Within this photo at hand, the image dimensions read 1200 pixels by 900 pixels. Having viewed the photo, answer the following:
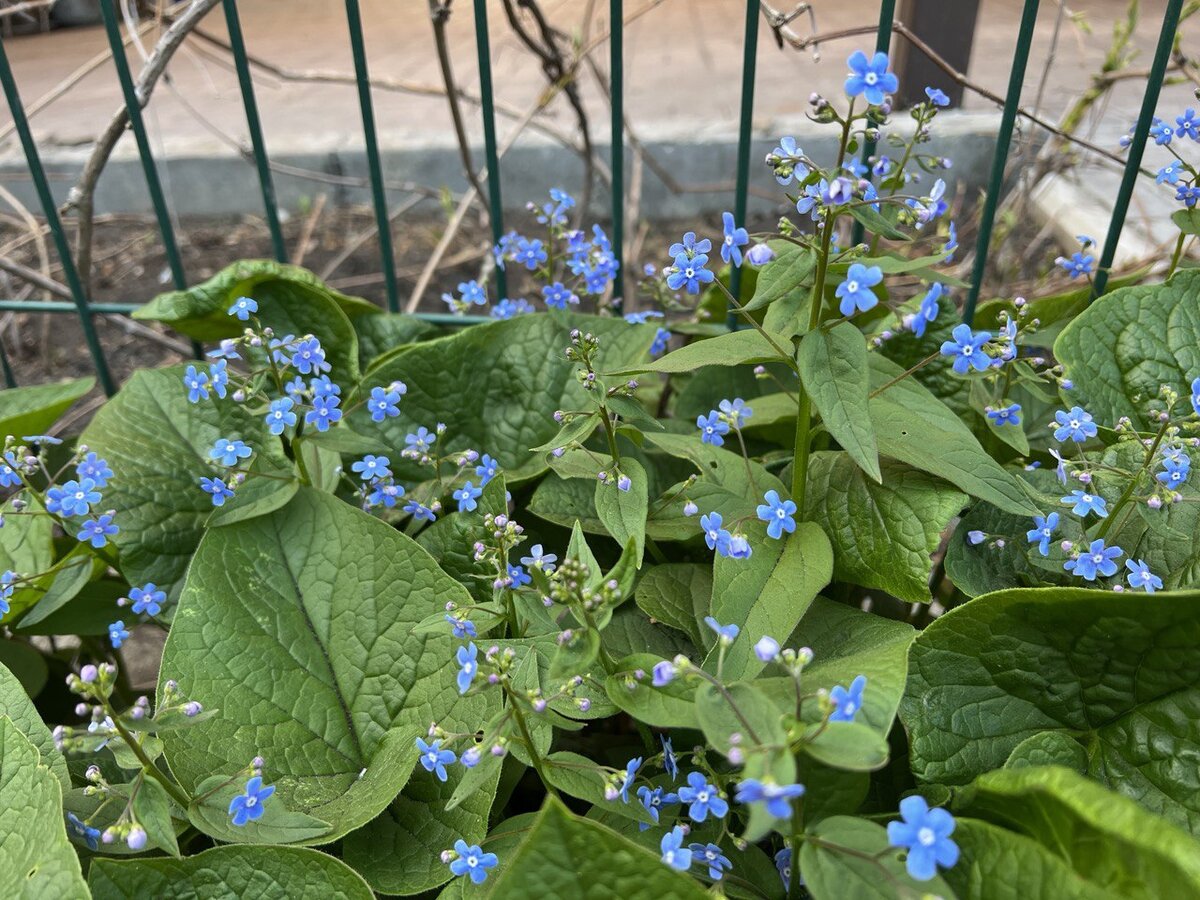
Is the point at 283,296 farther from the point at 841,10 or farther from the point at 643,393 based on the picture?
the point at 841,10

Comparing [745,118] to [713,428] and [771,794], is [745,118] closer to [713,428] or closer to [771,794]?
[713,428]

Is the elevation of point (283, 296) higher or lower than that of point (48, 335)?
higher

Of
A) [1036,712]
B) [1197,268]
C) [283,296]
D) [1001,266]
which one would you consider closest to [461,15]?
[1001,266]

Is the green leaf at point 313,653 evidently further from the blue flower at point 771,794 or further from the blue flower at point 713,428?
the blue flower at point 771,794

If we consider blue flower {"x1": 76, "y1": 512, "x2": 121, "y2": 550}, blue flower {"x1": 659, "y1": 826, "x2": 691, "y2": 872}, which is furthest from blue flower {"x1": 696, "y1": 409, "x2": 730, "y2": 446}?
blue flower {"x1": 76, "y1": 512, "x2": 121, "y2": 550}

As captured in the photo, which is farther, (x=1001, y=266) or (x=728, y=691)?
(x=1001, y=266)

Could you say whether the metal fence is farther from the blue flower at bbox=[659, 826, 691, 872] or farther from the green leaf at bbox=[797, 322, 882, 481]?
the blue flower at bbox=[659, 826, 691, 872]
